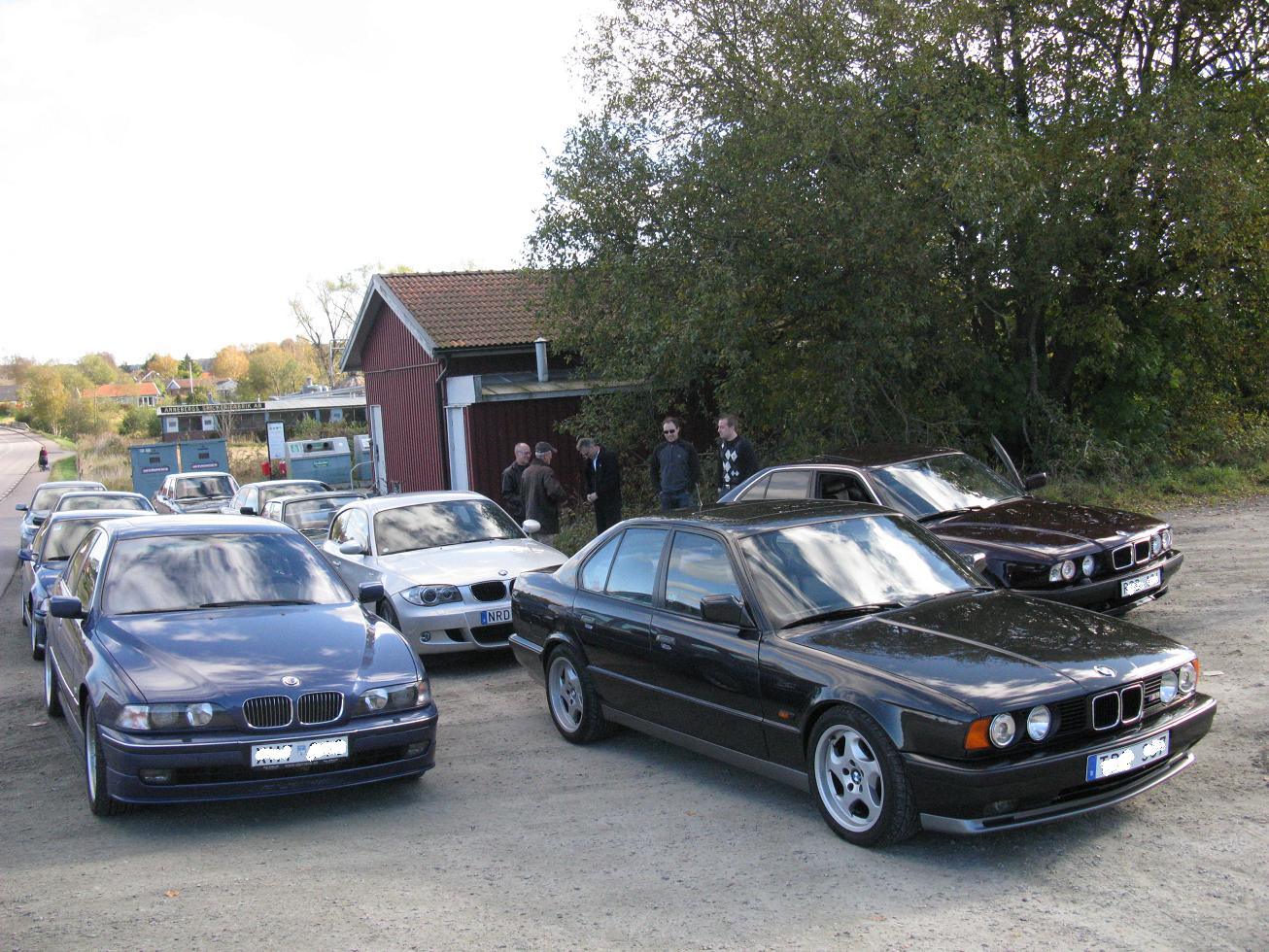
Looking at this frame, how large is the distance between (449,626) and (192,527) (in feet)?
8.33

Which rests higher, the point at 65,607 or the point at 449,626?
the point at 65,607

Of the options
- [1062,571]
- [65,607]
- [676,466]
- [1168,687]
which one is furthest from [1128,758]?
[676,466]

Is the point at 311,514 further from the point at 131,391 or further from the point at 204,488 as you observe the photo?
the point at 131,391

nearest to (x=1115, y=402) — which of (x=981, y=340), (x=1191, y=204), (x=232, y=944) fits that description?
(x=981, y=340)

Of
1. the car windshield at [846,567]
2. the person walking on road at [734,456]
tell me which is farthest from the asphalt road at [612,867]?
the person walking on road at [734,456]

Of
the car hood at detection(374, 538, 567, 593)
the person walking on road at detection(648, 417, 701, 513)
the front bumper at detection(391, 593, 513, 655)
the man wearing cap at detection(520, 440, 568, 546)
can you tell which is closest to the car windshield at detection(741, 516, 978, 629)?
the front bumper at detection(391, 593, 513, 655)

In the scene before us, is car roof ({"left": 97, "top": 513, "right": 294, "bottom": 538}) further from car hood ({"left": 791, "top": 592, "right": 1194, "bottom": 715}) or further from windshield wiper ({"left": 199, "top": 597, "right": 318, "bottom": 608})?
car hood ({"left": 791, "top": 592, "right": 1194, "bottom": 715})

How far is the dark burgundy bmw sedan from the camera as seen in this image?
8148mm

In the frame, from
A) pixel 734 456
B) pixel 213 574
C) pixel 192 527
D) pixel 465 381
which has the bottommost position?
pixel 213 574

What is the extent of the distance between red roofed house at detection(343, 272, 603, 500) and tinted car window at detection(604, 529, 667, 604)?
37.8 ft

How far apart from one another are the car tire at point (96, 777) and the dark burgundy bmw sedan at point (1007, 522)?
590 centimetres

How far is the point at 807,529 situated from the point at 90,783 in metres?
4.08

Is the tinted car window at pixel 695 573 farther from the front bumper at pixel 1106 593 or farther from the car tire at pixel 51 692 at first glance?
the car tire at pixel 51 692

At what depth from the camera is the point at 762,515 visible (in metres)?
6.43
